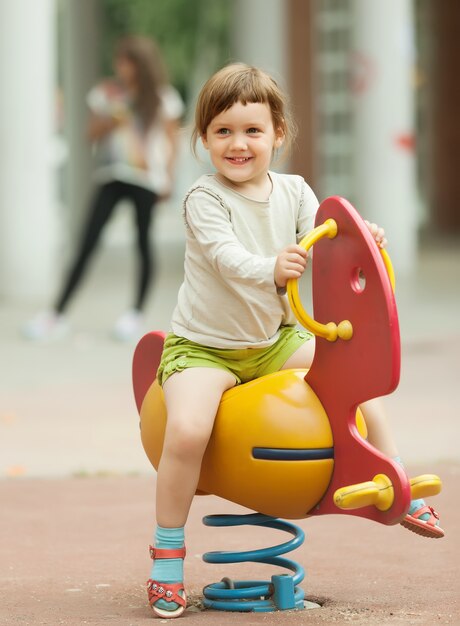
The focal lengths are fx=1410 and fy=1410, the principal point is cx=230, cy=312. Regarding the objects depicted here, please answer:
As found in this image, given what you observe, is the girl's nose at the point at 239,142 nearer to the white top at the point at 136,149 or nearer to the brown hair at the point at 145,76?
the brown hair at the point at 145,76

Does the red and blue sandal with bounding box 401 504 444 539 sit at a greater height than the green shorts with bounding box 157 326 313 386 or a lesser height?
lesser

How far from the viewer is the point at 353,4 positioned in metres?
13.4

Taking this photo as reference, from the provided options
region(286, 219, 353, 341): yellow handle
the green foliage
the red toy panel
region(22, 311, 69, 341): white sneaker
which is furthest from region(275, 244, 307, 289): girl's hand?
the green foliage

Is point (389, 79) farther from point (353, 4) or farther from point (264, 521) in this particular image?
point (264, 521)

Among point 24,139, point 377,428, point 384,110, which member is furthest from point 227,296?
point 384,110

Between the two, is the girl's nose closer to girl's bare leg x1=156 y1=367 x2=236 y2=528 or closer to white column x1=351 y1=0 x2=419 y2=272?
girl's bare leg x1=156 y1=367 x2=236 y2=528

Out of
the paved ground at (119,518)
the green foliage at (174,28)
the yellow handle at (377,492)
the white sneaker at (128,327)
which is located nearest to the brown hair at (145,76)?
the white sneaker at (128,327)

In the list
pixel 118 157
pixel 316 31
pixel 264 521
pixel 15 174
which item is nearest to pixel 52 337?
pixel 118 157

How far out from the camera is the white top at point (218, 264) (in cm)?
396

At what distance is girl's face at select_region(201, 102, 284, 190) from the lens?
401 cm

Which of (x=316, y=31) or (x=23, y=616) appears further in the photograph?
(x=316, y=31)

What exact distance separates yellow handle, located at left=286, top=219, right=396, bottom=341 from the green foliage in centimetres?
2483

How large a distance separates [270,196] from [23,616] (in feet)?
4.54

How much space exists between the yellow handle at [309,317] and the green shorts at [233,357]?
0.27 meters
